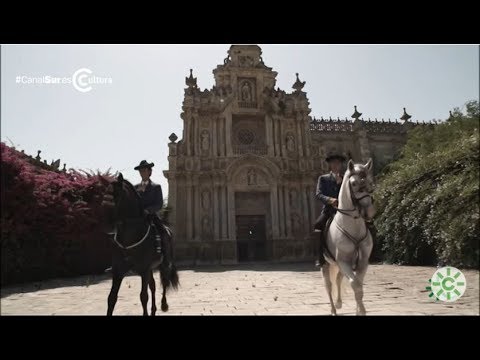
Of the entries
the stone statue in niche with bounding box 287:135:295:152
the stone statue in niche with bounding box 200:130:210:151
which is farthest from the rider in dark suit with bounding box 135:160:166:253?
the stone statue in niche with bounding box 287:135:295:152

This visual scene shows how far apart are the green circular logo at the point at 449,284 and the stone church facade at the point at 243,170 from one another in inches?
629

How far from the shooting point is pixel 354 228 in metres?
4.06

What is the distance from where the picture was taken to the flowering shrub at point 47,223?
8.52 meters

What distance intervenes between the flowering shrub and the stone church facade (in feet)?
20.2

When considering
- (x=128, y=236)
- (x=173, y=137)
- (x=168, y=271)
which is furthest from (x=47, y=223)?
(x=173, y=137)

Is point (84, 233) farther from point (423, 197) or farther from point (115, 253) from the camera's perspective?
point (423, 197)

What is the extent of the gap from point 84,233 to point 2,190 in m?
5.57

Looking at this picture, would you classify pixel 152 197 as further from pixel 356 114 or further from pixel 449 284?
pixel 356 114

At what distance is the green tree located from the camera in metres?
6.44

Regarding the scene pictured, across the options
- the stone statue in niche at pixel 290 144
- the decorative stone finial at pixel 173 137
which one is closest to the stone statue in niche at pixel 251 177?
the stone statue in niche at pixel 290 144

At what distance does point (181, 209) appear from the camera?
66.7 ft

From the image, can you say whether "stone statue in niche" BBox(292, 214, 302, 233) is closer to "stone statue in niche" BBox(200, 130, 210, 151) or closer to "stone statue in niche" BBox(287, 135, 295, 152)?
"stone statue in niche" BBox(287, 135, 295, 152)

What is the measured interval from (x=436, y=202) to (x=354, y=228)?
6398 mm
